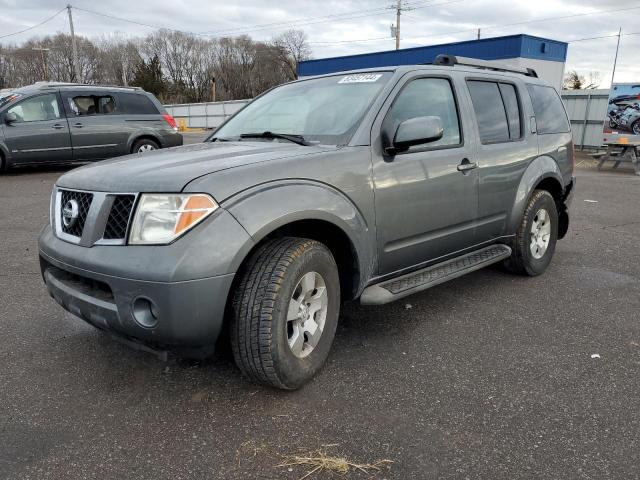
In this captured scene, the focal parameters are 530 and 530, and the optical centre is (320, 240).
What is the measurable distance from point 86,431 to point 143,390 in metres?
0.40

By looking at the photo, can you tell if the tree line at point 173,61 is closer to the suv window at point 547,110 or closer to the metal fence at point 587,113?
the metal fence at point 587,113

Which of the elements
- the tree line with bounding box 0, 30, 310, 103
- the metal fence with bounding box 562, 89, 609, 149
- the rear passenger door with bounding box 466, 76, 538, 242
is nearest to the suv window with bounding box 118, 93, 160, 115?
the rear passenger door with bounding box 466, 76, 538, 242

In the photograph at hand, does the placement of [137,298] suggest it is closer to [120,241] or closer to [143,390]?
[120,241]

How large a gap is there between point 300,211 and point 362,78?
138 cm

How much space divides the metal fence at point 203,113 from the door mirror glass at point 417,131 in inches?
1437

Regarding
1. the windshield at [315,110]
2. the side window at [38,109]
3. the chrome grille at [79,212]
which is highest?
the windshield at [315,110]

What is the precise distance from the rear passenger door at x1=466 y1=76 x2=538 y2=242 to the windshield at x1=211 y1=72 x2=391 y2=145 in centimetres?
102

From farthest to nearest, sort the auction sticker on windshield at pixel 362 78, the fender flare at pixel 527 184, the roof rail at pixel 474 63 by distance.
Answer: the fender flare at pixel 527 184 < the roof rail at pixel 474 63 < the auction sticker on windshield at pixel 362 78

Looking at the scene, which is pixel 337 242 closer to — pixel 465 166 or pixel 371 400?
pixel 371 400

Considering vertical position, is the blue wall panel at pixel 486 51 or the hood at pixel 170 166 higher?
the blue wall panel at pixel 486 51

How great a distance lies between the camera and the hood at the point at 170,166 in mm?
2510

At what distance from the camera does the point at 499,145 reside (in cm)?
419

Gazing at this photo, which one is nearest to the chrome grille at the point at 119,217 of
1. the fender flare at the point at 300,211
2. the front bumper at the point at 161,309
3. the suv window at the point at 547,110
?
the front bumper at the point at 161,309

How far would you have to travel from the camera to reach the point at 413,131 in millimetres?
3105
